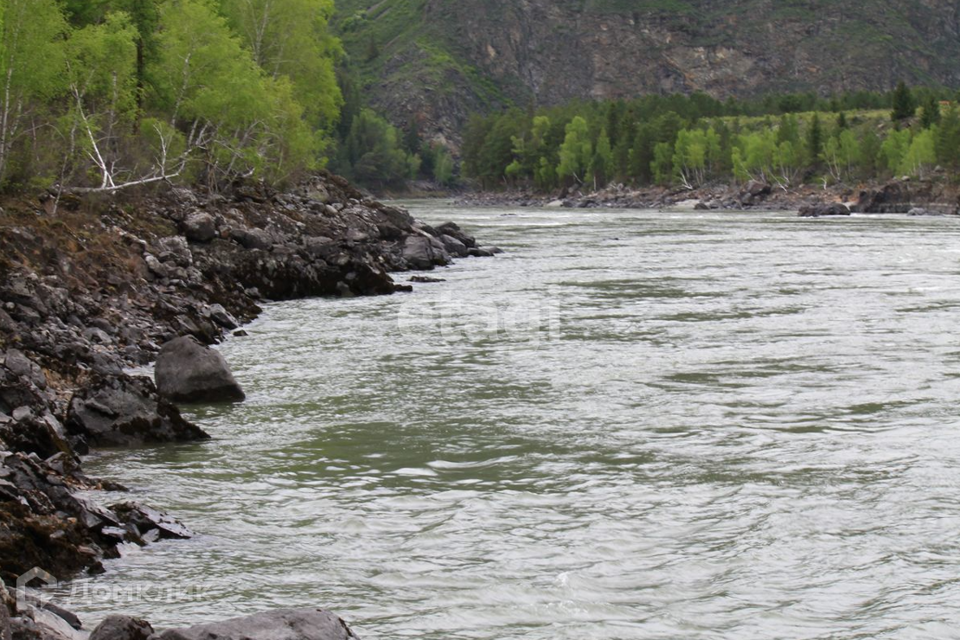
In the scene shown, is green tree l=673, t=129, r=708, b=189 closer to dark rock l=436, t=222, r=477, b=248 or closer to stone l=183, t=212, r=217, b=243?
dark rock l=436, t=222, r=477, b=248

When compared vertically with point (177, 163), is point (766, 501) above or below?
below

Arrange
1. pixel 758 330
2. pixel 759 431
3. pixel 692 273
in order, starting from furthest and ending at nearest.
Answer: pixel 692 273, pixel 758 330, pixel 759 431

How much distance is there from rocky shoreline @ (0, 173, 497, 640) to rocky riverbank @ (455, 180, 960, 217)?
67.9 metres

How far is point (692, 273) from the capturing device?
48.9m

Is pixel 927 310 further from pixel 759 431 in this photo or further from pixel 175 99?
pixel 175 99

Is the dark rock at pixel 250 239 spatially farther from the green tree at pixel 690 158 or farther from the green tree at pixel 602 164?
the green tree at pixel 602 164

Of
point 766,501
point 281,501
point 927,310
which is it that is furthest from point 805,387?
point 927,310

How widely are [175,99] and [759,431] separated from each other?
39.5 m

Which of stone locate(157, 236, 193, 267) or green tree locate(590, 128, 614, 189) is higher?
green tree locate(590, 128, 614, 189)

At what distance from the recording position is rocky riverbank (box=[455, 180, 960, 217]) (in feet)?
380

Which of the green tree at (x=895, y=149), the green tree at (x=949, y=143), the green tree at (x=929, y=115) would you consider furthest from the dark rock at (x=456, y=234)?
the green tree at (x=929, y=115)

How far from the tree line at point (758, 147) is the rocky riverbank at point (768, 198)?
392cm

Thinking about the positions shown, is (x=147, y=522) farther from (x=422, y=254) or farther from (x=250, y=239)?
(x=422, y=254)

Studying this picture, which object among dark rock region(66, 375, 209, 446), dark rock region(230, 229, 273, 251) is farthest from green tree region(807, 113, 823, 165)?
dark rock region(66, 375, 209, 446)
